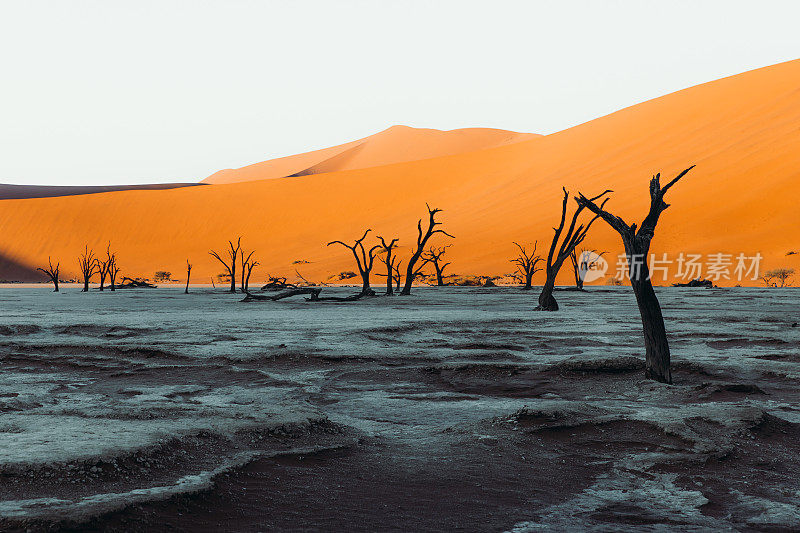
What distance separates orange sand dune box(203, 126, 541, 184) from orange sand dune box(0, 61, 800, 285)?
51.6 meters

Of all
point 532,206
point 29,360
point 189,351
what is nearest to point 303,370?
point 189,351

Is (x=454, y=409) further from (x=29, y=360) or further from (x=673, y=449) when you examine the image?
(x=29, y=360)

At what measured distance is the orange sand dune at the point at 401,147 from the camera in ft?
449

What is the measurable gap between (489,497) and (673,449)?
4.93 ft

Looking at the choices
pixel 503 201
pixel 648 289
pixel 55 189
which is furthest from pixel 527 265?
pixel 55 189

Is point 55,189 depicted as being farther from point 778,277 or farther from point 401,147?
point 778,277

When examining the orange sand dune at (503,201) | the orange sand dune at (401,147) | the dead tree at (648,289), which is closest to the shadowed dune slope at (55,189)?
the orange sand dune at (503,201)

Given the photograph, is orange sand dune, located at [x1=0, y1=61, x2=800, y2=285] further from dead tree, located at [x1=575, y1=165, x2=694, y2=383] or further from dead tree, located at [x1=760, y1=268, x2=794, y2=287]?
dead tree, located at [x1=575, y1=165, x2=694, y2=383]

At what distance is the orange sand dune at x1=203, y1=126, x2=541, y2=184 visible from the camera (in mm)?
136875

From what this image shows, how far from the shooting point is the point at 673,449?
4.83 m

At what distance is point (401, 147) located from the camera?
14050 cm

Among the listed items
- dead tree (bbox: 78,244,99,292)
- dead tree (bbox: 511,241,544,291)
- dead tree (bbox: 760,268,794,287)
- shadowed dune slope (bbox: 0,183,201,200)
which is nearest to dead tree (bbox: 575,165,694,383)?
dead tree (bbox: 511,241,544,291)

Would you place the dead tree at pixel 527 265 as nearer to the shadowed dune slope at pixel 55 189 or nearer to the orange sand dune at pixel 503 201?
the orange sand dune at pixel 503 201

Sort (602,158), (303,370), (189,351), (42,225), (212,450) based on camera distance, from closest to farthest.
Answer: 1. (212,450)
2. (303,370)
3. (189,351)
4. (602,158)
5. (42,225)
